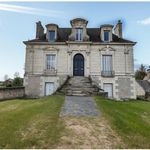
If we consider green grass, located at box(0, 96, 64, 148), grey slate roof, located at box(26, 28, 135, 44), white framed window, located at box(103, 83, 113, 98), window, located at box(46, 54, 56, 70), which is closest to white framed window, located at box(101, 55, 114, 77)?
white framed window, located at box(103, 83, 113, 98)

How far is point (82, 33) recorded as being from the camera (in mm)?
20453

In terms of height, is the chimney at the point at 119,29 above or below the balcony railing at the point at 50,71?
above

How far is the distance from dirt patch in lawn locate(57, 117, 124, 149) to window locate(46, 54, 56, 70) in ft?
38.1

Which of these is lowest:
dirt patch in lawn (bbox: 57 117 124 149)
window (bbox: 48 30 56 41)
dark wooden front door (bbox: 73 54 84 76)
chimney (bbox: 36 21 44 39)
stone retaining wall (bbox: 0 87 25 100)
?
dirt patch in lawn (bbox: 57 117 124 149)

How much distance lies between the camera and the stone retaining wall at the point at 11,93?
1692cm

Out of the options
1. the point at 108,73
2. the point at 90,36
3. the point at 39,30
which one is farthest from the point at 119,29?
the point at 39,30

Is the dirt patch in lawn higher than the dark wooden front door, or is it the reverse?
the dark wooden front door

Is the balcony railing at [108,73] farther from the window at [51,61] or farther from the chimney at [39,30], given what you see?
the chimney at [39,30]

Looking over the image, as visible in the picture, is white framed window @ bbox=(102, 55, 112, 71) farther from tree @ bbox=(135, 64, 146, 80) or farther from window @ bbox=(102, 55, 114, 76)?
tree @ bbox=(135, 64, 146, 80)

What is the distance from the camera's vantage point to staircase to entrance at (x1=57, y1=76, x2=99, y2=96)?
16375 mm

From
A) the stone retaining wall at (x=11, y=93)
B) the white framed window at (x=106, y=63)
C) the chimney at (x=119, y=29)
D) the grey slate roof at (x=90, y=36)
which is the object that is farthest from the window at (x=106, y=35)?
the stone retaining wall at (x=11, y=93)

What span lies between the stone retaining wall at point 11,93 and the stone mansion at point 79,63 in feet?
2.09

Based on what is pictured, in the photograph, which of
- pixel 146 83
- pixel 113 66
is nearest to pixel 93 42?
pixel 113 66

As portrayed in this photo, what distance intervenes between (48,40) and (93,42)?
457 centimetres
